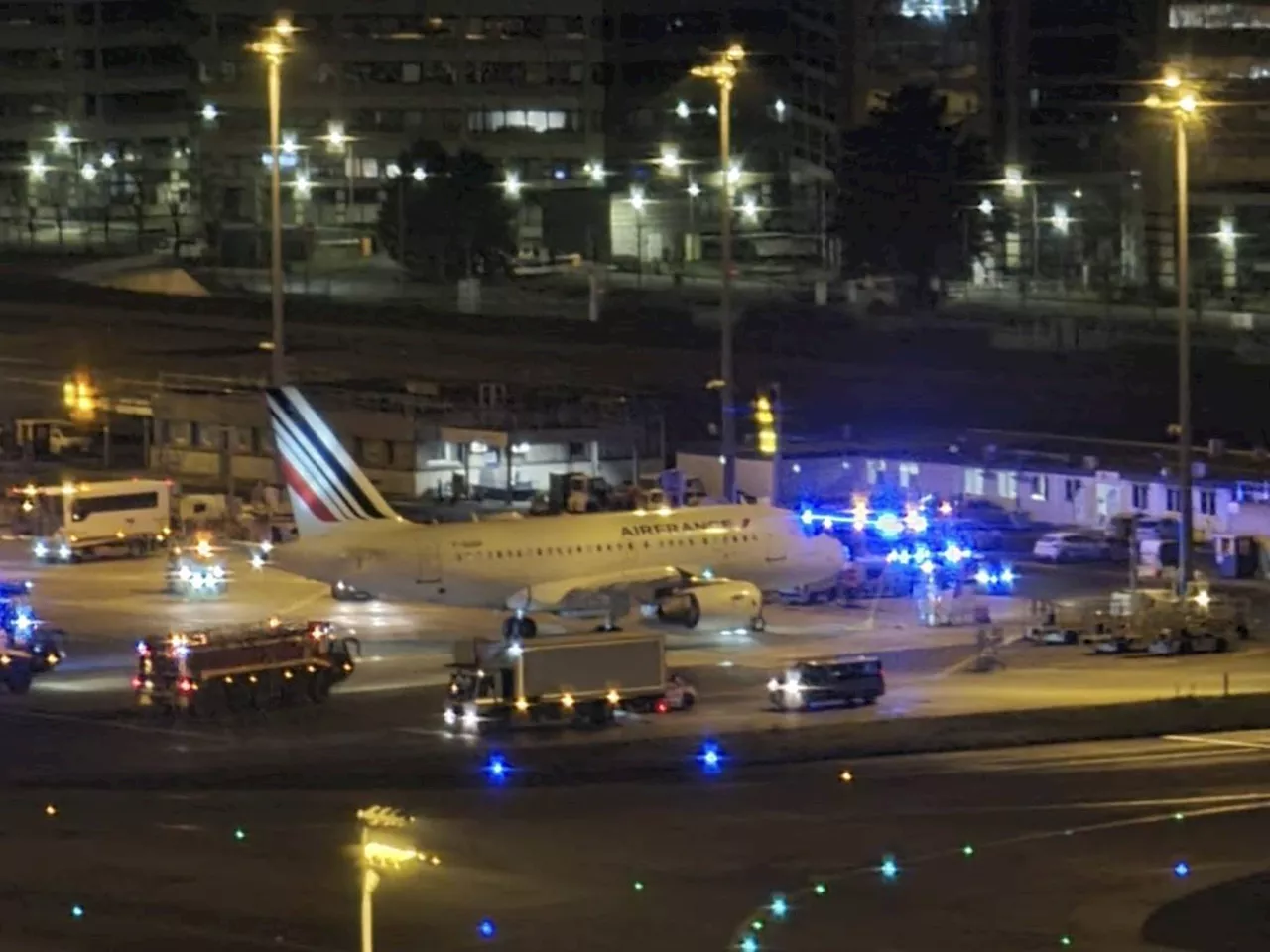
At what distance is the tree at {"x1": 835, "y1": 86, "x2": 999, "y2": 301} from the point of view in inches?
5162

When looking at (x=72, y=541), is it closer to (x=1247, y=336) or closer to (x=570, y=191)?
(x=1247, y=336)

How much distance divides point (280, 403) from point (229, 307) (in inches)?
2678

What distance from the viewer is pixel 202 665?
153 feet

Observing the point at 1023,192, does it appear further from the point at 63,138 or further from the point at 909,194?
the point at 63,138

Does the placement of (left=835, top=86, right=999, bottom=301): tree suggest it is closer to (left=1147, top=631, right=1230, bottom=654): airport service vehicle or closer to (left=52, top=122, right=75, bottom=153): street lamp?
(left=52, top=122, right=75, bottom=153): street lamp

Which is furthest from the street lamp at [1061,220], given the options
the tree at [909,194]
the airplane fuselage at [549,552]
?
the airplane fuselage at [549,552]

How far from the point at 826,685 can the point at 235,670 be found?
9937 millimetres

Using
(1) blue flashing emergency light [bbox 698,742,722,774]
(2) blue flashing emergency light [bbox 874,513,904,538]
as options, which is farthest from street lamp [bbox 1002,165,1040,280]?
(1) blue flashing emergency light [bbox 698,742,722,774]

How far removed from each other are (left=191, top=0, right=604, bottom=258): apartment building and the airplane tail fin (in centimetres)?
10241

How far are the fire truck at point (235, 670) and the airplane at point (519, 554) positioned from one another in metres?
7.66

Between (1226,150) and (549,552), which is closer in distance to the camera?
(549,552)

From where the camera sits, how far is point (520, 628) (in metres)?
56.4

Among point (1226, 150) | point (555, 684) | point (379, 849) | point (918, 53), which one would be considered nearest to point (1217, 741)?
point (555, 684)

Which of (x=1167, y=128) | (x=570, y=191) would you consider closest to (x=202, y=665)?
(x=1167, y=128)
